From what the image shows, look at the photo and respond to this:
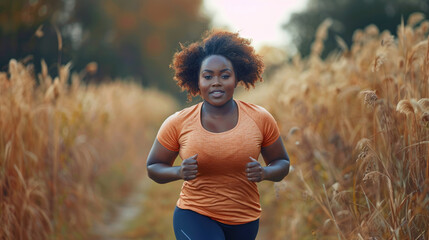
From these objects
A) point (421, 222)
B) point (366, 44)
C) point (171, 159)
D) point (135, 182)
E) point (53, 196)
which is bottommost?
point (135, 182)

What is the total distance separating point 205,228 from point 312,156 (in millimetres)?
2511

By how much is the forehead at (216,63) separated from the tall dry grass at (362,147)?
0.78 metres

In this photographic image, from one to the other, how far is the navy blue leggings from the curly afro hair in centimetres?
76

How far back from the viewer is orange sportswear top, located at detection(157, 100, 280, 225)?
2.19 m

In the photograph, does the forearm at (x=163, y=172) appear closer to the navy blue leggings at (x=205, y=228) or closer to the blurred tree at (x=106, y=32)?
the navy blue leggings at (x=205, y=228)

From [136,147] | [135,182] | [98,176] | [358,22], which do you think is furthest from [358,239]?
[358,22]

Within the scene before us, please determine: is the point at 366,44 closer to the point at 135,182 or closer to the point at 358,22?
the point at 135,182

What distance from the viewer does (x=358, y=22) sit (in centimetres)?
1773

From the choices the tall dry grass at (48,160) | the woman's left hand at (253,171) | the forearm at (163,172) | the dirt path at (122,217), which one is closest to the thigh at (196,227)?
the forearm at (163,172)

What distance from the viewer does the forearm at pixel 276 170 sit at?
87.5 inches

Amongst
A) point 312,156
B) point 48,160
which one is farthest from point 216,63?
point 48,160

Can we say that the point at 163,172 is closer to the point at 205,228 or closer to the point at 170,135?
the point at 170,135

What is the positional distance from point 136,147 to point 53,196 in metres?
5.45

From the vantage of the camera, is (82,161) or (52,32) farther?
(52,32)
